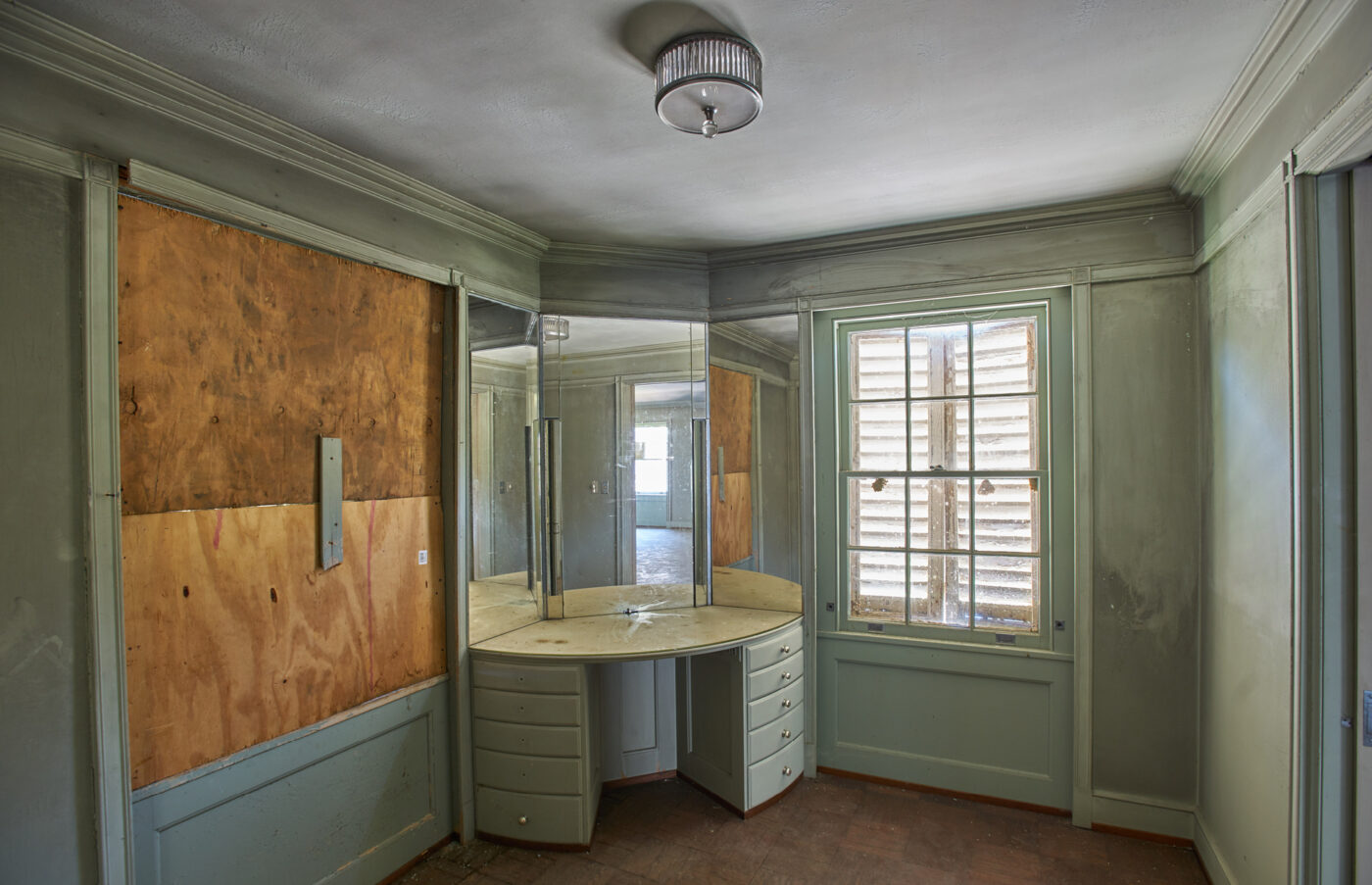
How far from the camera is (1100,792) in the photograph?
117 inches

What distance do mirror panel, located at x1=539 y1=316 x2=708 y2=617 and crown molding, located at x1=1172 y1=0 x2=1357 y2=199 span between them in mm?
2184

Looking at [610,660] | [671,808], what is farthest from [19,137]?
[671,808]

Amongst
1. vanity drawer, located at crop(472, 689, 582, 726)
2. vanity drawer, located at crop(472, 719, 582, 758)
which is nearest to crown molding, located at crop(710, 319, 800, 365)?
vanity drawer, located at crop(472, 689, 582, 726)

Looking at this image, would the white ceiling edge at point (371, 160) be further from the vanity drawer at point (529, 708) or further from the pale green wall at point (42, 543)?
the vanity drawer at point (529, 708)

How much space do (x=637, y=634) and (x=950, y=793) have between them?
5.53 ft

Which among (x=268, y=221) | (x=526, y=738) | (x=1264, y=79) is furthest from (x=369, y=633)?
(x=1264, y=79)

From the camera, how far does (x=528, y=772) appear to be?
2.89m

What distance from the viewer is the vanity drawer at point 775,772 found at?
3.10m

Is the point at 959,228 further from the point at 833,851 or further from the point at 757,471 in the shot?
the point at 833,851

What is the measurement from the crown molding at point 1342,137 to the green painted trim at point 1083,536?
1223mm

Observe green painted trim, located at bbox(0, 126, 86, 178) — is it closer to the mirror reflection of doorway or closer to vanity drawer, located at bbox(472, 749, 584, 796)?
the mirror reflection of doorway

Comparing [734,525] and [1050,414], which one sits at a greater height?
[1050,414]

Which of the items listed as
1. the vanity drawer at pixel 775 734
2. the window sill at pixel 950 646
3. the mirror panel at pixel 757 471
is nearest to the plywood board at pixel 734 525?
the mirror panel at pixel 757 471

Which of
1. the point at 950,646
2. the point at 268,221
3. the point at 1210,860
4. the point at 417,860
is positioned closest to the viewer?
the point at 268,221
